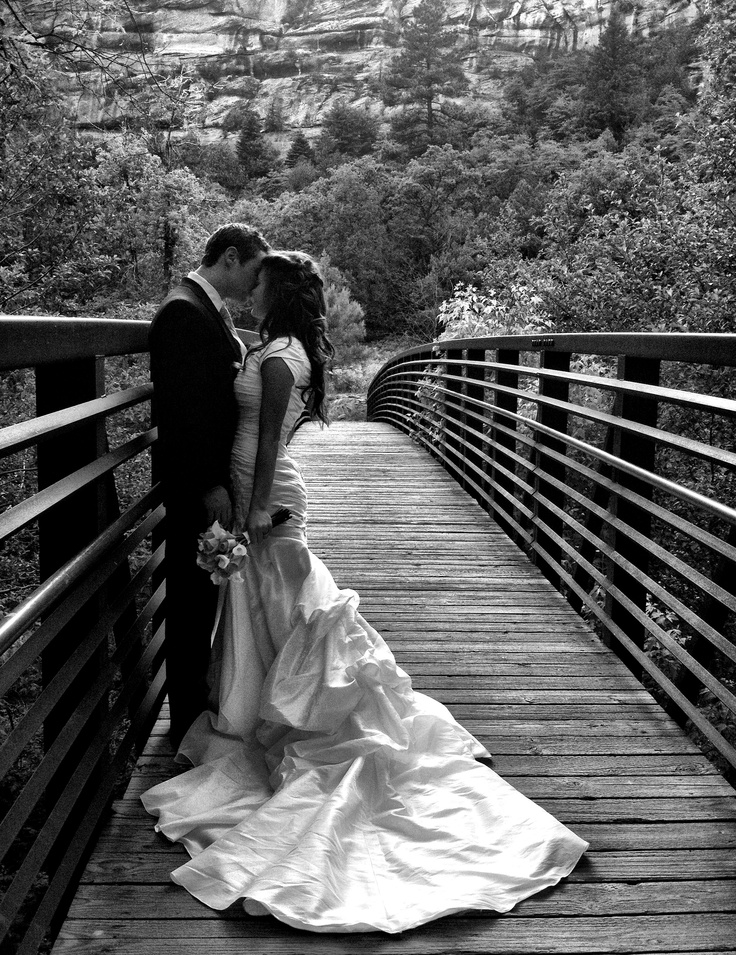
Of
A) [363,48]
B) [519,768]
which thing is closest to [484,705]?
[519,768]

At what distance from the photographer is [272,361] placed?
282cm

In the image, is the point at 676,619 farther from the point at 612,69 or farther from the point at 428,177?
the point at 612,69

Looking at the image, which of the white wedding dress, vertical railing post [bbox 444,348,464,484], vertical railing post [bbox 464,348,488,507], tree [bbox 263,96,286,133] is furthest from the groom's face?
tree [bbox 263,96,286,133]

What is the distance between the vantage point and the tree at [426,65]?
72.5 metres

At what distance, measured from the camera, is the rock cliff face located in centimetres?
8612

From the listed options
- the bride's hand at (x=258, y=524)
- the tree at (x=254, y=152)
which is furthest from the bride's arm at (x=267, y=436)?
the tree at (x=254, y=152)

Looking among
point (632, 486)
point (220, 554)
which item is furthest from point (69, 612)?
point (632, 486)

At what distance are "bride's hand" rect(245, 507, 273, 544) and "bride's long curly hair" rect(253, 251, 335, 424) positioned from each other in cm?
42

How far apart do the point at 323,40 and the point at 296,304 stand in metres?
105

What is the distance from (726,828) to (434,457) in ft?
26.4

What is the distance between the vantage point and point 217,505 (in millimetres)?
2898

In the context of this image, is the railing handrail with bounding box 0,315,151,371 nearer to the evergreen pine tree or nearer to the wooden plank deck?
the wooden plank deck

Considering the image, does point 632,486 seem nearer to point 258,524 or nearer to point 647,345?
point 647,345

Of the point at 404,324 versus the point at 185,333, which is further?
the point at 404,324
